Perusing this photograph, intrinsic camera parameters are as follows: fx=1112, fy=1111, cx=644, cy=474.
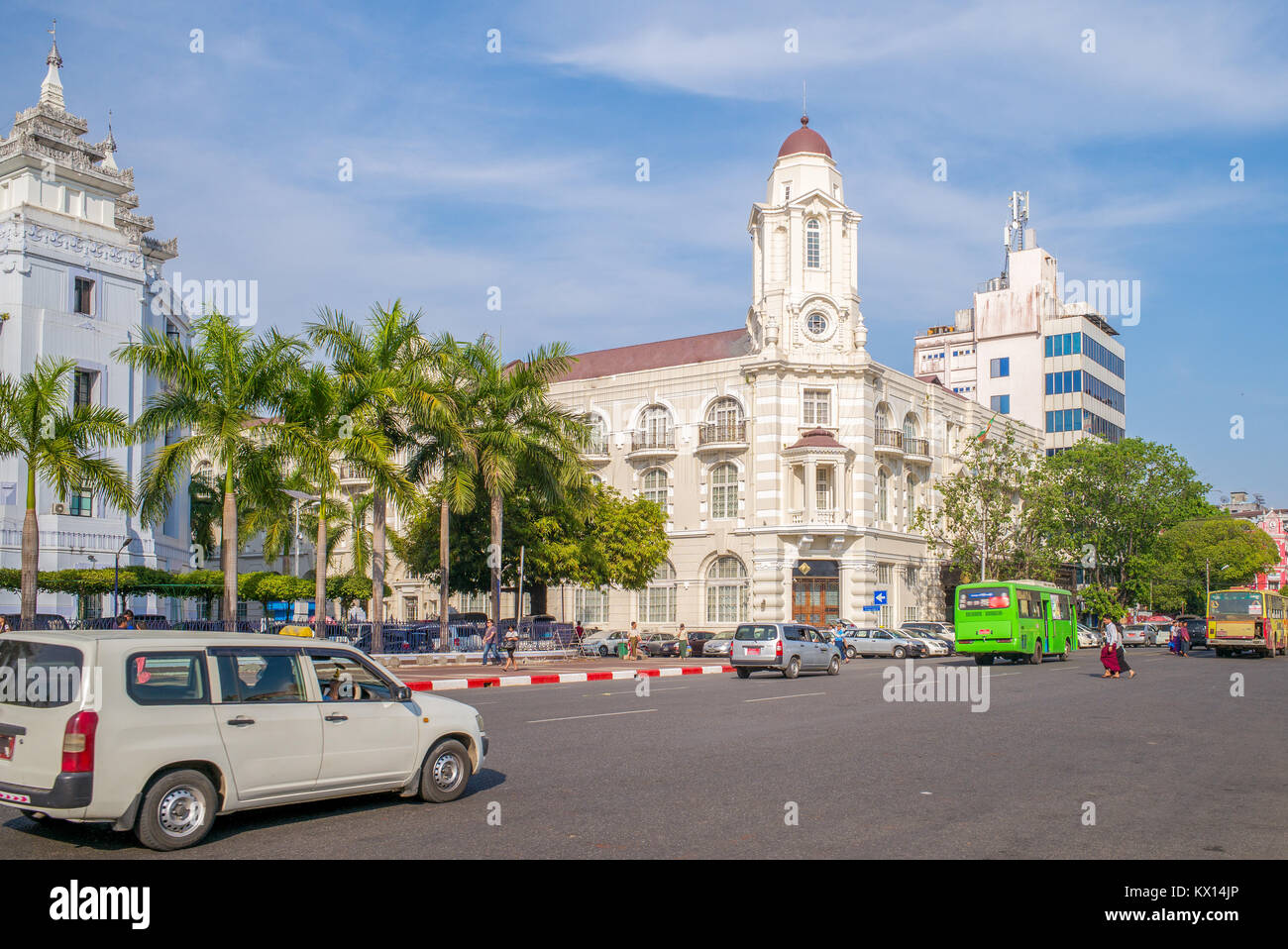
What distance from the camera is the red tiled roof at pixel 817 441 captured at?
5025cm

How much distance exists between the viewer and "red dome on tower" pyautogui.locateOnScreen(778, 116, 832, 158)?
53.7 meters

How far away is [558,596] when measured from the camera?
2283 inches

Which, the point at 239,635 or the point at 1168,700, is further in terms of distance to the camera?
the point at 1168,700

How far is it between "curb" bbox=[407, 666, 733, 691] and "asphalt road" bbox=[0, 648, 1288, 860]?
652 centimetres

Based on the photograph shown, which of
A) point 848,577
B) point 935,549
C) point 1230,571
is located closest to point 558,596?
point 848,577

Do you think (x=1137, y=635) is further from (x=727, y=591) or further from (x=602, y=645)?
(x=602, y=645)

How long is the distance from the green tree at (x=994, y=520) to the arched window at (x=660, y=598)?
12475 mm

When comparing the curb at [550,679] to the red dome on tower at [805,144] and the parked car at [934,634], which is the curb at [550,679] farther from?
the red dome on tower at [805,144]

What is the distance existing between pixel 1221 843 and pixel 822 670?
23.0 m

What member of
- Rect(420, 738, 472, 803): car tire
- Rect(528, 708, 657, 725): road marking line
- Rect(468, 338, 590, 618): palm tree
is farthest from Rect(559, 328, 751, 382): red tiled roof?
Rect(420, 738, 472, 803): car tire

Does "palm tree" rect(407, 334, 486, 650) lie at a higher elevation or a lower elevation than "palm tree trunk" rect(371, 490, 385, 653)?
higher

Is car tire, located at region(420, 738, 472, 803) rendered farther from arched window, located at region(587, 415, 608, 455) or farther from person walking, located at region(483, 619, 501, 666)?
arched window, located at region(587, 415, 608, 455)

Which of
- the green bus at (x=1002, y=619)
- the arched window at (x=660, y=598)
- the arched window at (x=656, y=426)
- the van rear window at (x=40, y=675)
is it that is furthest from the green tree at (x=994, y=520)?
the van rear window at (x=40, y=675)
